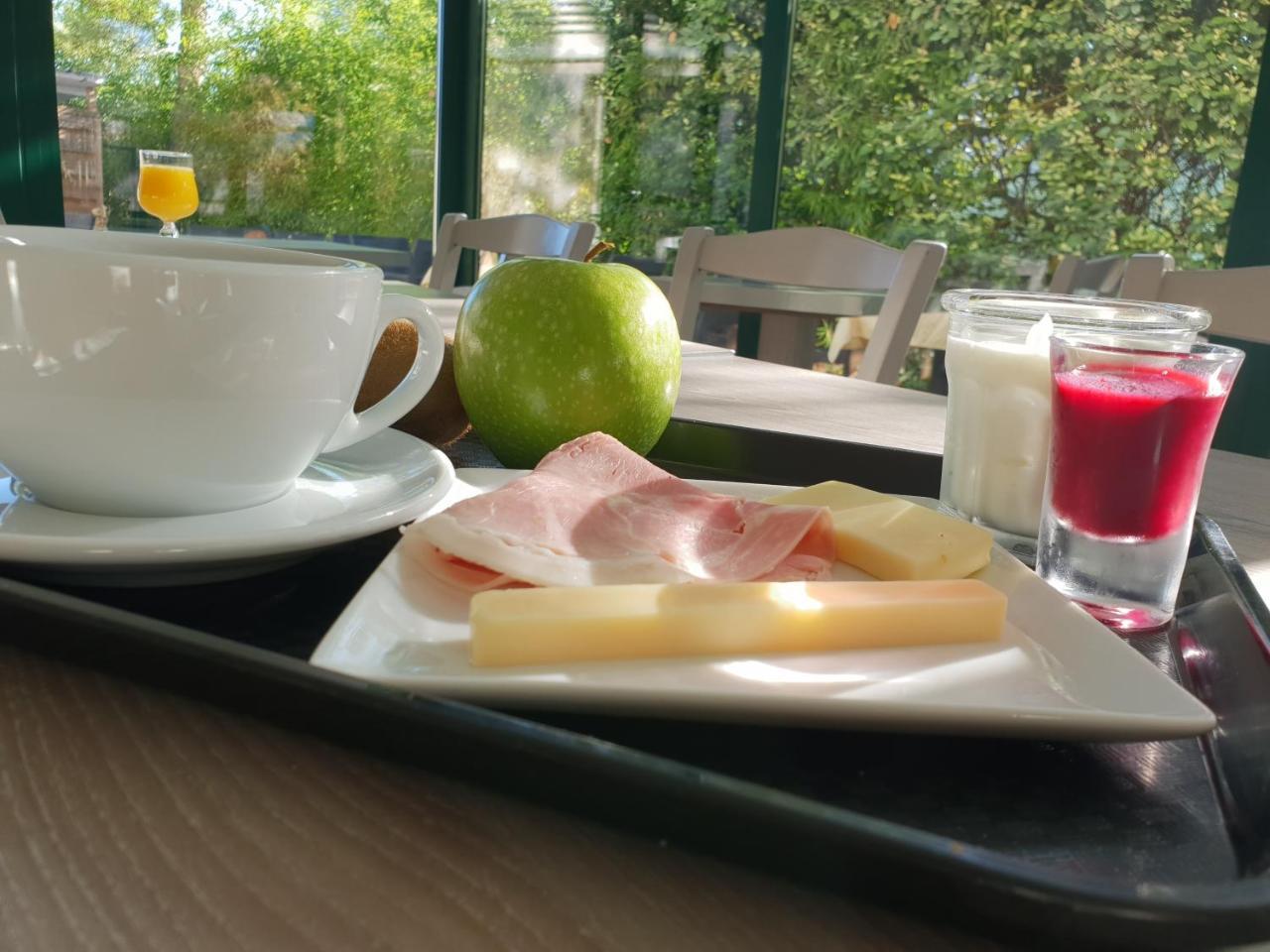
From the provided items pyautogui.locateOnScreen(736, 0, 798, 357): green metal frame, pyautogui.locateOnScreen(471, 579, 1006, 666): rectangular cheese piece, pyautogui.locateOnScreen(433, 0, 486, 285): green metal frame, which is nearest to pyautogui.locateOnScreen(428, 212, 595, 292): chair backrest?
pyautogui.locateOnScreen(736, 0, 798, 357): green metal frame

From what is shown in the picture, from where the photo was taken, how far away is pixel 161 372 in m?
0.40

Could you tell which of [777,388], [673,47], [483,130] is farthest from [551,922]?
[483,130]

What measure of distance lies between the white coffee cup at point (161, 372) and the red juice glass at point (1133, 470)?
0.33 metres

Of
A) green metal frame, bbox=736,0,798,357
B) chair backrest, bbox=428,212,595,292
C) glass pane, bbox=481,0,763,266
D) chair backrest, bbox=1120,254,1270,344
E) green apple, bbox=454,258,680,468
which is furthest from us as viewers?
glass pane, bbox=481,0,763,266

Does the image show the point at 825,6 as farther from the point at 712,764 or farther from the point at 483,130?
the point at 712,764

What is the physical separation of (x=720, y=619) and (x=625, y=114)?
358 cm

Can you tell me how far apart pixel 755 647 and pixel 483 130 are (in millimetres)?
4184

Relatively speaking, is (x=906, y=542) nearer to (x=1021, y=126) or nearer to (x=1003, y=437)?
(x=1003, y=437)

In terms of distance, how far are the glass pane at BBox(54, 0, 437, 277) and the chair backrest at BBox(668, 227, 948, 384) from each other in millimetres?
2534

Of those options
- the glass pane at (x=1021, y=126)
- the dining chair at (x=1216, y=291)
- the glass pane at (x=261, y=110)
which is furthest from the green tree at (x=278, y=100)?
the dining chair at (x=1216, y=291)

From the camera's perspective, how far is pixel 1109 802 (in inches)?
10.7

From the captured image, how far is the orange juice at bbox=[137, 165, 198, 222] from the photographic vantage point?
2.64m

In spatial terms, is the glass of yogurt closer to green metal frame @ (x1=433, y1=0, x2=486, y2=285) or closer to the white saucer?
the white saucer

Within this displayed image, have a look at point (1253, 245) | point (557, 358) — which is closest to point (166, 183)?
point (557, 358)
